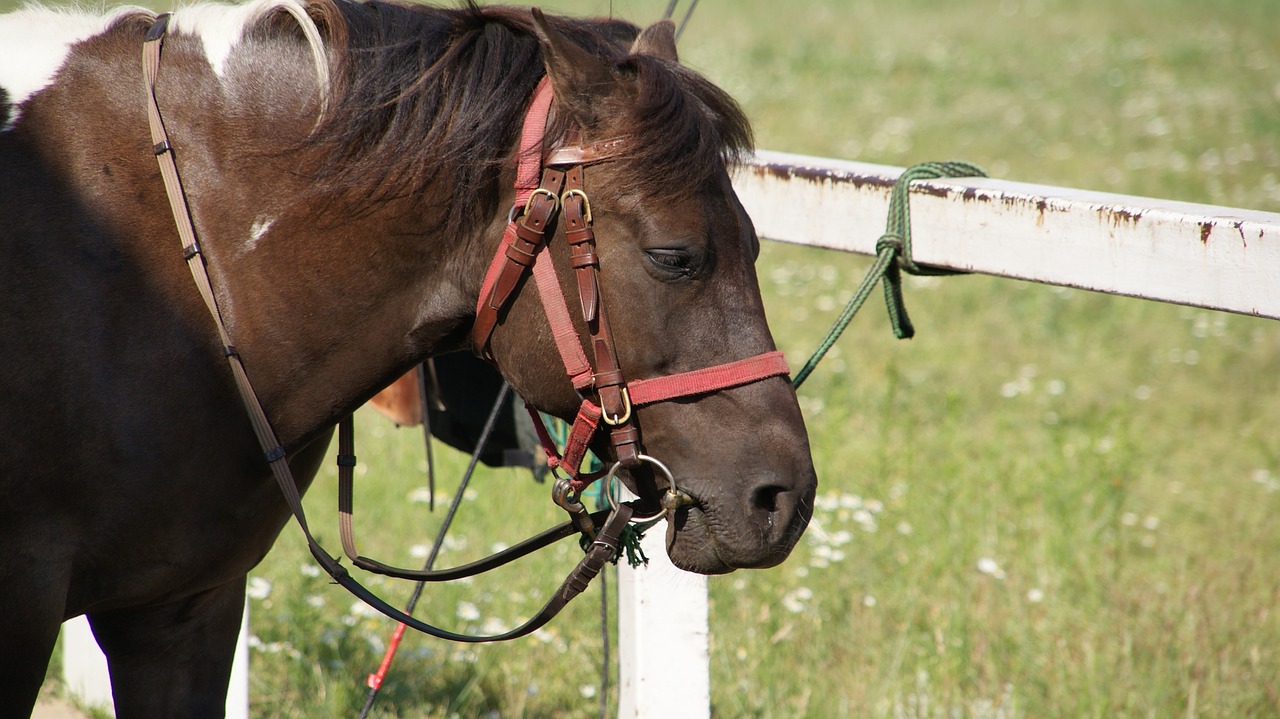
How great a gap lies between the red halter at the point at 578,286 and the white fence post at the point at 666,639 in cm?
85

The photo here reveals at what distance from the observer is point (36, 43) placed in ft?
6.01

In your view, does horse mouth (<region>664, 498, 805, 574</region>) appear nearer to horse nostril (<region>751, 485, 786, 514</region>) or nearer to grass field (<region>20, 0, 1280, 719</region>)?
horse nostril (<region>751, 485, 786, 514</region>)

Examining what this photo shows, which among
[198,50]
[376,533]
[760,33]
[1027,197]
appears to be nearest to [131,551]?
[198,50]

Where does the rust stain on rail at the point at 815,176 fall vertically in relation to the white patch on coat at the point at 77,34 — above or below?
above

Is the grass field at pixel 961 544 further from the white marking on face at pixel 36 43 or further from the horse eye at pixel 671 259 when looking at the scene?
the white marking on face at pixel 36 43

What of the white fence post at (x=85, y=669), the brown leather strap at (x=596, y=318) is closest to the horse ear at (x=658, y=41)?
Result: the brown leather strap at (x=596, y=318)

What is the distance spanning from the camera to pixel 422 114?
1.79 metres

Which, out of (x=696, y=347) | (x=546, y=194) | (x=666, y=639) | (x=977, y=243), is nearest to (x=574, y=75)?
(x=546, y=194)

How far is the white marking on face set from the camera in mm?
1782

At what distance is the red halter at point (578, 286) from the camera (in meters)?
1.73

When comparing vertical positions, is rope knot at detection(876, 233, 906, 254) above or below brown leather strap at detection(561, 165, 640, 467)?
above

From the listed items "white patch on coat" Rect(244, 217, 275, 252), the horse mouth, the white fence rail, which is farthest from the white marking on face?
the white fence rail

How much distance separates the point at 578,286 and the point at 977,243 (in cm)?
107

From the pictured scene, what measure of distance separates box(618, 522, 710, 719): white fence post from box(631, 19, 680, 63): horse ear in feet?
3.54
